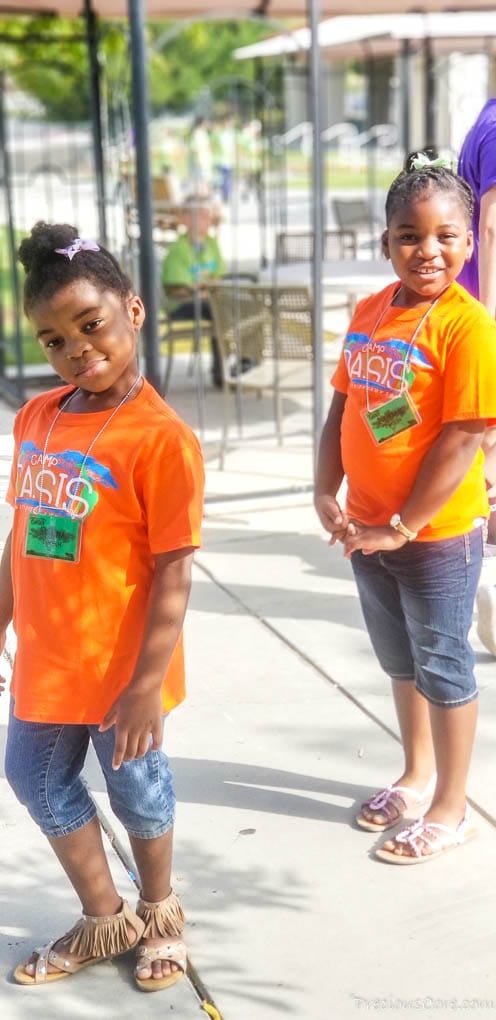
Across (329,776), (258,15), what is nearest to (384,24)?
(258,15)

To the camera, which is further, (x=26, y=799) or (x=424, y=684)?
(x=424, y=684)

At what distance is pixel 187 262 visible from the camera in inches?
359

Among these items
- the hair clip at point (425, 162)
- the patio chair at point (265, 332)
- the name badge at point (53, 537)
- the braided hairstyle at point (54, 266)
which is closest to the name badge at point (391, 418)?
the hair clip at point (425, 162)

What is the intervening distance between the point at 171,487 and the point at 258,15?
748 centimetres

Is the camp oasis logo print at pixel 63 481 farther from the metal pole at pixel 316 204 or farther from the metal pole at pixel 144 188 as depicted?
the metal pole at pixel 316 204

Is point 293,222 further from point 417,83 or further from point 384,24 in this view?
point 417,83

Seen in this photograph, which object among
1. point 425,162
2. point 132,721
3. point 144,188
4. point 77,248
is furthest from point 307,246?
point 132,721

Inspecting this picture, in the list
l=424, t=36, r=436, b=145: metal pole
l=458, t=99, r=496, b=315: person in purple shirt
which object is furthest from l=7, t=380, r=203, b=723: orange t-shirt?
l=424, t=36, r=436, b=145: metal pole

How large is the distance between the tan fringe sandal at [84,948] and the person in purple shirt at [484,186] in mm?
1949

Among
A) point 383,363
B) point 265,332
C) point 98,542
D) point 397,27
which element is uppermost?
point 397,27

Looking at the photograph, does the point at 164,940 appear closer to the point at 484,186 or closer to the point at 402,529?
the point at 402,529

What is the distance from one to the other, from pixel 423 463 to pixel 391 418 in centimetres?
12

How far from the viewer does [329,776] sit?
11.0 feet

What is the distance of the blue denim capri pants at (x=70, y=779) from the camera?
94.0 inches
